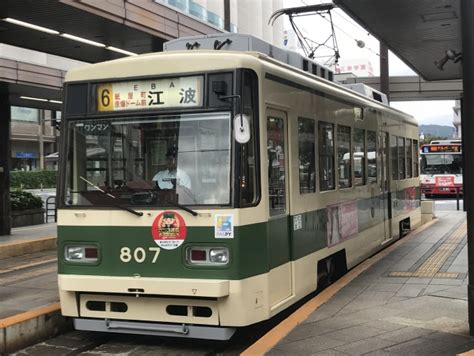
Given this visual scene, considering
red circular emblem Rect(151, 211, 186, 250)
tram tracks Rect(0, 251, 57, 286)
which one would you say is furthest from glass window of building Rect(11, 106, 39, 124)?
red circular emblem Rect(151, 211, 186, 250)

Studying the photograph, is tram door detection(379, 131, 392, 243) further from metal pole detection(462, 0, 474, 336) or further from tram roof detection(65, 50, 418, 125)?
metal pole detection(462, 0, 474, 336)

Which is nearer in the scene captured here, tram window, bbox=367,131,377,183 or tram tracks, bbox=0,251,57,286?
tram tracks, bbox=0,251,57,286

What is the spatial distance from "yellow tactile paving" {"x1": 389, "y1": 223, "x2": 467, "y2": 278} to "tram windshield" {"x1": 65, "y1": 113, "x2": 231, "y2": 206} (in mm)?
4157

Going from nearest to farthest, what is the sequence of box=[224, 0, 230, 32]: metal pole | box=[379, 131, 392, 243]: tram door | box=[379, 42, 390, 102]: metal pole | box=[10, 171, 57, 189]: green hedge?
1. box=[379, 131, 392, 243]: tram door
2. box=[224, 0, 230, 32]: metal pole
3. box=[379, 42, 390, 102]: metal pole
4. box=[10, 171, 57, 189]: green hedge

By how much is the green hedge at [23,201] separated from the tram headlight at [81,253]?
457 inches

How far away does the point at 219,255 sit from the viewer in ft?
17.6

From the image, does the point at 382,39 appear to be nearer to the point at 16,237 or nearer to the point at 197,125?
the point at 197,125

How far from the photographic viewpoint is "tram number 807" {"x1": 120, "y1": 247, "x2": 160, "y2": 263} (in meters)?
5.54

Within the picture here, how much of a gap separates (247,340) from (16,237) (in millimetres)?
8928

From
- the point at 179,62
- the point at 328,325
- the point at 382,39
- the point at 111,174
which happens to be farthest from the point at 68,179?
the point at 382,39

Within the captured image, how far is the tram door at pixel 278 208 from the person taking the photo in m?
5.88

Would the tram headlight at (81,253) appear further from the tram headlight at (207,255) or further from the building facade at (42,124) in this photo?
the building facade at (42,124)

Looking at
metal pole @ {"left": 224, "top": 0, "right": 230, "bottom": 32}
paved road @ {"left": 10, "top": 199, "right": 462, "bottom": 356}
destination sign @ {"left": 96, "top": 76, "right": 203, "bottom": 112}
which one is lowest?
paved road @ {"left": 10, "top": 199, "right": 462, "bottom": 356}

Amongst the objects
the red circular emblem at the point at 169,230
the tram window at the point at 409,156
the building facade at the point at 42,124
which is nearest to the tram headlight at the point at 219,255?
the red circular emblem at the point at 169,230
